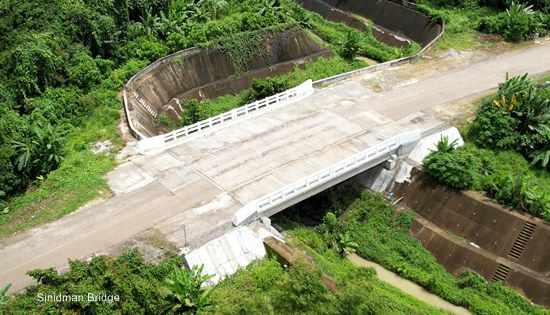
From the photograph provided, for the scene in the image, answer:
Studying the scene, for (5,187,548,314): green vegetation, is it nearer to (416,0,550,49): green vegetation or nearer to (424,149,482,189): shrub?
(424,149,482,189): shrub

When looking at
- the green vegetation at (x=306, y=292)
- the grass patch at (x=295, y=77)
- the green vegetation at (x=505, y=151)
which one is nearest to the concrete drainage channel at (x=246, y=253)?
the green vegetation at (x=306, y=292)

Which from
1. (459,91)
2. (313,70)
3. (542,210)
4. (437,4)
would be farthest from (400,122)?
(437,4)

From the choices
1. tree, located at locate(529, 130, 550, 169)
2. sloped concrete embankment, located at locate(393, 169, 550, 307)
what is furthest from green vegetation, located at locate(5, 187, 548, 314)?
tree, located at locate(529, 130, 550, 169)

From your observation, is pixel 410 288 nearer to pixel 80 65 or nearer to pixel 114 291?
pixel 114 291

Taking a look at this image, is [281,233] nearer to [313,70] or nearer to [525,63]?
[313,70]

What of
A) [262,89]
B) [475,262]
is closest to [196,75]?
[262,89]

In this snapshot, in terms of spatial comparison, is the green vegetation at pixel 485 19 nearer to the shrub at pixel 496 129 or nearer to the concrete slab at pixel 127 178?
the shrub at pixel 496 129
